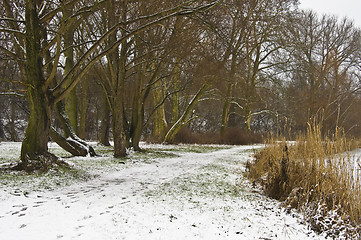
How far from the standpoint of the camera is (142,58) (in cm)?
1247

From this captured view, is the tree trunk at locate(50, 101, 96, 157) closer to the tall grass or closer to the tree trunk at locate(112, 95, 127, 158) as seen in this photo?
the tree trunk at locate(112, 95, 127, 158)

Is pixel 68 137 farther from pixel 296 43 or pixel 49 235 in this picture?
pixel 296 43

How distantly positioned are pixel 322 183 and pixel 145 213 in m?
2.98

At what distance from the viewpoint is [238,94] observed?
2823 centimetres

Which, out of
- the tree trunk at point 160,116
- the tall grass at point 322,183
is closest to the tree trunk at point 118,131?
the tall grass at point 322,183

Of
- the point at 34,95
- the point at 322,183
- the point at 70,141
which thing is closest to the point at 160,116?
the point at 70,141

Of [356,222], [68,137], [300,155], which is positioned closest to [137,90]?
[68,137]

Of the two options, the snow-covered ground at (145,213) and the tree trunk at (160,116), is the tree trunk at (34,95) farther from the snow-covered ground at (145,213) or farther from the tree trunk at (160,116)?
the tree trunk at (160,116)

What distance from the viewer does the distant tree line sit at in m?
6.46

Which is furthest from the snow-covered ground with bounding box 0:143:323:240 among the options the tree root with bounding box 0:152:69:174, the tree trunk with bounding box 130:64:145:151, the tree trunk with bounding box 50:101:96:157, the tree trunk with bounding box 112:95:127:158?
the tree trunk with bounding box 130:64:145:151

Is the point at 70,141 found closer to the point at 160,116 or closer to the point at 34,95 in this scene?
the point at 34,95

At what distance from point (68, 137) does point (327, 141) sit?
848 cm

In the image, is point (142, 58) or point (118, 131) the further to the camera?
point (142, 58)

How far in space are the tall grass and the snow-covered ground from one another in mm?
302
